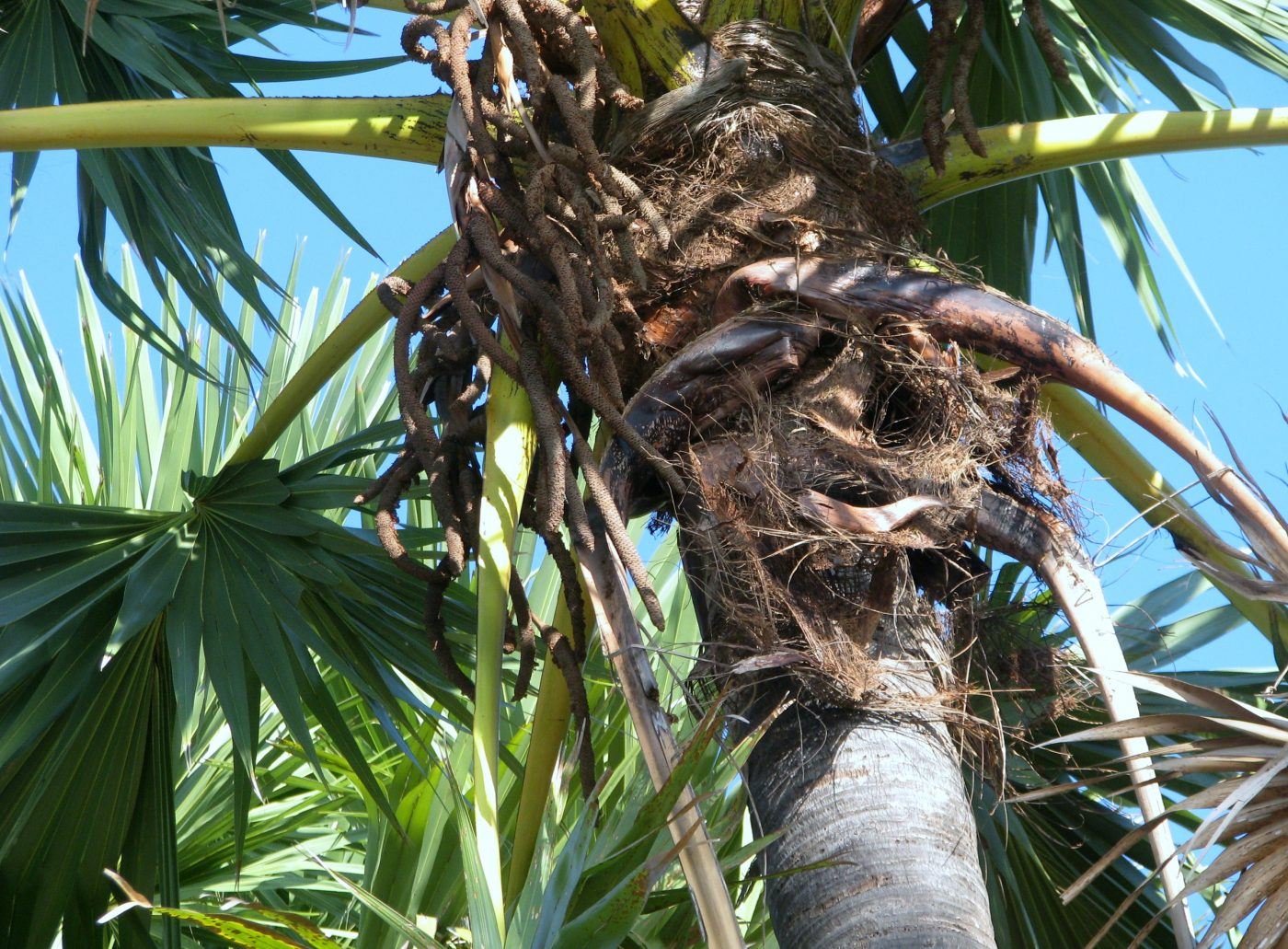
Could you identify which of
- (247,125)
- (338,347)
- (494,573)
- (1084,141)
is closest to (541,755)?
(494,573)

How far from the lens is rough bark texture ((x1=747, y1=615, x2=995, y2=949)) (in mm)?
1437

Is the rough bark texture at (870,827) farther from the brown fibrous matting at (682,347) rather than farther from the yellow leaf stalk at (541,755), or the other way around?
the yellow leaf stalk at (541,755)

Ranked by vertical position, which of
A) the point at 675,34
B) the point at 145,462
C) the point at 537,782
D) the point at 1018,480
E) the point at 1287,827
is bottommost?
the point at 1287,827

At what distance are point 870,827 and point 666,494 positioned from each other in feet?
1.76

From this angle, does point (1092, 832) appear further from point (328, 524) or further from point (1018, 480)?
point (328, 524)

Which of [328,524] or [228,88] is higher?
[228,88]

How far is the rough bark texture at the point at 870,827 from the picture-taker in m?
1.44

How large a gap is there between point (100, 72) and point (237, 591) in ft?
4.56

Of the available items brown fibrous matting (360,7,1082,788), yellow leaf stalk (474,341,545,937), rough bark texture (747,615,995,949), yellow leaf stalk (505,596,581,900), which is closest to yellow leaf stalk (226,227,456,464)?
brown fibrous matting (360,7,1082,788)

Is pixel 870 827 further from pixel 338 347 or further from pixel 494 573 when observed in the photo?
pixel 338 347

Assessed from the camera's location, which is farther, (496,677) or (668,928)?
(668,928)

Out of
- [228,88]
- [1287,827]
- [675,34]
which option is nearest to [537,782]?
[1287,827]

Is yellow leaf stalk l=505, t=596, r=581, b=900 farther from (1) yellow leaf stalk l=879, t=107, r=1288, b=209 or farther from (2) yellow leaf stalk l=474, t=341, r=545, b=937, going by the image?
(1) yellow leaf stalk l=879, t=107, r=1288, b=209

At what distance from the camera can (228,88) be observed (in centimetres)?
314
